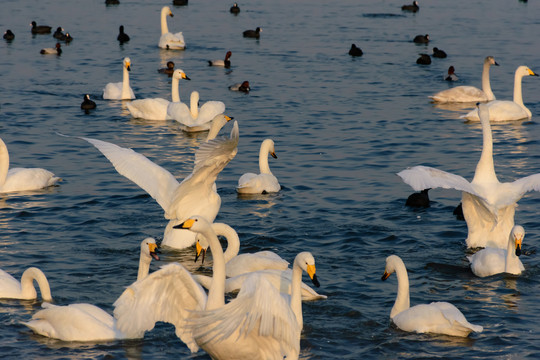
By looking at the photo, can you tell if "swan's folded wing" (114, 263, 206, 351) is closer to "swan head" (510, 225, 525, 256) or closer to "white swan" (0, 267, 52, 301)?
"white swan" (0, 267, 52, 301)

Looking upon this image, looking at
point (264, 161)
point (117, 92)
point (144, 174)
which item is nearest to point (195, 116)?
point (117, 92)

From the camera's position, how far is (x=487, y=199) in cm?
1223

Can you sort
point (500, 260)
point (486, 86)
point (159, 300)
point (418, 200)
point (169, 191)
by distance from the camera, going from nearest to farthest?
point (159, 300) < point (500, 260) < point (169, 191) < point (418, 200) < point (486, 86)

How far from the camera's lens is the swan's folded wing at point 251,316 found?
7328mm

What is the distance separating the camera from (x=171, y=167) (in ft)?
58.1

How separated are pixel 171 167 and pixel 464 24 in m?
24.0

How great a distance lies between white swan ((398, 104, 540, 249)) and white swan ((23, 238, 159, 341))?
4.23m

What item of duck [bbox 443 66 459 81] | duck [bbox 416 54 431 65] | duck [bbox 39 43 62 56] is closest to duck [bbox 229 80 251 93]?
duck [bbox 443 66 459 81]

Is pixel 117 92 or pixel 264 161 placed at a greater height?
pixel 117 92

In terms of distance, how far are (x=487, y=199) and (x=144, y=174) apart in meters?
4.65

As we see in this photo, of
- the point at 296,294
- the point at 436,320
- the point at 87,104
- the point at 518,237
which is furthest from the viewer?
the point at 87,104

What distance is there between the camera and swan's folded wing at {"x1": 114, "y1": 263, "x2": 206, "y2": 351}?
853cm

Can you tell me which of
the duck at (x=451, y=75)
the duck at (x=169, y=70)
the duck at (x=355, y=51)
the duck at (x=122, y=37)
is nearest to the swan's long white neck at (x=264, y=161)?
the duck at (x=451, y=75)

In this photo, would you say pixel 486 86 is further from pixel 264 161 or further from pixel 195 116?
pixel 264 161
